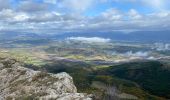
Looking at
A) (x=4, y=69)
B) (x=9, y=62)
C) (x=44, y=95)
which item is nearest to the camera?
(x=44, y=95)

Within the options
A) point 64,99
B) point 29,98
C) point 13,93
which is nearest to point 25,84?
point 13,93

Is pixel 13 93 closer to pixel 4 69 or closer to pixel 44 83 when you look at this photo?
pixel 44 83

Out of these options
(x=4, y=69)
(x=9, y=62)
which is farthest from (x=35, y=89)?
(x=9, y=62)

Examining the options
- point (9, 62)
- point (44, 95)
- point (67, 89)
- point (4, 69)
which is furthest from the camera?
point (9, 62)

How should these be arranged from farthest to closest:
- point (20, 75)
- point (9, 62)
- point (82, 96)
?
point (9, 62)
point (20, 75)
point (82, 96)

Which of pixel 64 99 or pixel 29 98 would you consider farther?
pixel 29 98

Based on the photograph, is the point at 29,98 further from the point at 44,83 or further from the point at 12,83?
the point at 12,83
